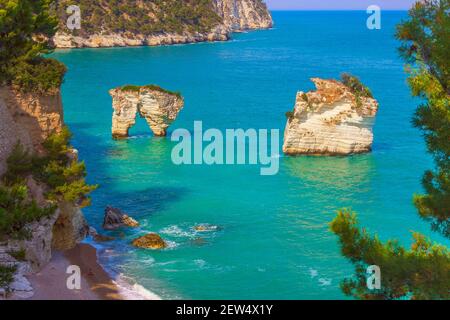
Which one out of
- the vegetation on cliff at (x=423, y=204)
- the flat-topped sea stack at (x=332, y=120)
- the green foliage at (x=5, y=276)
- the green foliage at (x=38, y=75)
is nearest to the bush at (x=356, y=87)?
the flat-topped sea stack at (x=332, y=120)

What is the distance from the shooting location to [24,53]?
3138cm

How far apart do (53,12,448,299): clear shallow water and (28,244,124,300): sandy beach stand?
1024 mm

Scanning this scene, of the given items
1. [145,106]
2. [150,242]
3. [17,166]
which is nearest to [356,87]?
[145,106]

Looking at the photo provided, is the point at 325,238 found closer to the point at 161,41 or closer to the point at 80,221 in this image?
the point at 80,221

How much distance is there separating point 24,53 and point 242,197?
1750cm

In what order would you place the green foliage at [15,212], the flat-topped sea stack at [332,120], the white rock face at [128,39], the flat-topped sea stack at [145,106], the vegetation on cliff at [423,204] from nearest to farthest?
the vegetation on cliff at [423,204] → the green foliage at [15,212] → the flat-topped sea stack at [332,120] → the flat-topped sea stack at [145,106] → the white rock face at [128,39]

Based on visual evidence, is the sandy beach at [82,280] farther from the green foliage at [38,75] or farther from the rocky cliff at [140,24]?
the rocky cliff at [140,24]

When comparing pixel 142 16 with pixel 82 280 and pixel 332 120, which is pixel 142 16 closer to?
pixel 332 120

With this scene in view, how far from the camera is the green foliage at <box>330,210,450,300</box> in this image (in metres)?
17.4

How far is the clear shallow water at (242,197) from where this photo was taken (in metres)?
31.1

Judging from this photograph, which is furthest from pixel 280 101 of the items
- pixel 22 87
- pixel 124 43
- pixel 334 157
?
pixel 124 43

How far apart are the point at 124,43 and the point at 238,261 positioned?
130 m

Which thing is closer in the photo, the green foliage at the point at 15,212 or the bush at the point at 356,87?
the green foliage at the point at 15,212

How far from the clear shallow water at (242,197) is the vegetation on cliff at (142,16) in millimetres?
67039
